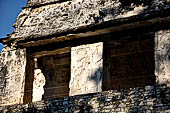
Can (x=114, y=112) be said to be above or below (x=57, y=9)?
below

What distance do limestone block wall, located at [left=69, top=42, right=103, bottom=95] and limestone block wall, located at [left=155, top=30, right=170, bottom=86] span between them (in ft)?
3.68

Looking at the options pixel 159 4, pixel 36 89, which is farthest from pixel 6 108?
pixel 159 4

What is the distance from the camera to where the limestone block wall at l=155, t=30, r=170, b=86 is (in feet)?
22.7

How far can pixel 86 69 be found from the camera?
25.1 ft

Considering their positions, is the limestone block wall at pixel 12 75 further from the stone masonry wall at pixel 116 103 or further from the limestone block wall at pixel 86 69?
the stone masonry wall at pixel 116 103

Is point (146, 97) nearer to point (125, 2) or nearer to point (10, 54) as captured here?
point (125, 2)

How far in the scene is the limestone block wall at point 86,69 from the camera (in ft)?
24.4

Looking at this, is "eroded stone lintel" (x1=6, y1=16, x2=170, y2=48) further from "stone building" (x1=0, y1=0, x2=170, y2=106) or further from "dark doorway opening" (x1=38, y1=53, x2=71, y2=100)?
"dark doorway opening" (x1=38, y1=53, x2=71, y2=100)

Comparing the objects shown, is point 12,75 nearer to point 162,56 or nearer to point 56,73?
point 56,73

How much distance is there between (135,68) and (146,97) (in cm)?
429

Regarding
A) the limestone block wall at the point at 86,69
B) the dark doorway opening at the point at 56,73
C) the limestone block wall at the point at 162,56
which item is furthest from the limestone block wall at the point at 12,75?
the limestone block wall at the point at 162,56

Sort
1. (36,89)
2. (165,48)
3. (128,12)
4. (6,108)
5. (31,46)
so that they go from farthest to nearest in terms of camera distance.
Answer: (36,89), (31,46), (128,12), (165,48), (6,108)

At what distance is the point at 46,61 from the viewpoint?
31.1 feet

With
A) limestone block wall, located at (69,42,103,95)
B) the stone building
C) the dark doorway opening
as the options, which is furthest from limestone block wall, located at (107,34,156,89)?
limestone block wall, located at (69,42,103,95)
